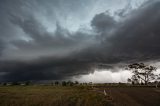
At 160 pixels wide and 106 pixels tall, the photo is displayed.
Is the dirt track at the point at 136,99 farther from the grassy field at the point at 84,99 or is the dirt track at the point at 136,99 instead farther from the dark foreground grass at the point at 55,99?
the dark foreground grass at the point at 55,99

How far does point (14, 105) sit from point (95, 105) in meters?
8.93

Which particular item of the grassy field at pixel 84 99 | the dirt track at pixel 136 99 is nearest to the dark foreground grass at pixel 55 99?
the grassy field at pixel 84 99

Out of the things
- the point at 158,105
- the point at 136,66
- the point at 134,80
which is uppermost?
the point at 136,66

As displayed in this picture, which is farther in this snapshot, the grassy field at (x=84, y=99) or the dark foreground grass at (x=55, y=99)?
the dark foreground grass at (x=55, y=99)

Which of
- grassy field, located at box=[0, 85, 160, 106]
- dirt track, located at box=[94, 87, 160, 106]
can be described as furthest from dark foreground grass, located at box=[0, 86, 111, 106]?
dirt track, located at box=[94, 87, 160, 106]

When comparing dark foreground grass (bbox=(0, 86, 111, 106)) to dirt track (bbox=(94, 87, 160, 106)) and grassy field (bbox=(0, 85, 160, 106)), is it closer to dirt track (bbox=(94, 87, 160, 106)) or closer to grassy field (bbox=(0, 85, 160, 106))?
grassy field (bbox=(0, 85, 160, 106))

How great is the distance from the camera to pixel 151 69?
10075 centimetres

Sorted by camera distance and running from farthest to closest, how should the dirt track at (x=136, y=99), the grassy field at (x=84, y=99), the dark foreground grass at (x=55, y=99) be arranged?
1. the dark foreground grass at (x=55, y=99)
2. the grassy field at (x=84, y=99)
3. the dirt track at (x=136, y=99)

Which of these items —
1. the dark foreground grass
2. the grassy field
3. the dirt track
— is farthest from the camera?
the dark foreground grass

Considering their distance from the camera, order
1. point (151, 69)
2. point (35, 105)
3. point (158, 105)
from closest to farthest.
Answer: point (158, 105), point (35, 105), point (151, 69)

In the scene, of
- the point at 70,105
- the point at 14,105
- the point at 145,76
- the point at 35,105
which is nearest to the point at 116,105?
the point at 70,105

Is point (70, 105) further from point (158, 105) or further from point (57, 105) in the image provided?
point (158, 105)

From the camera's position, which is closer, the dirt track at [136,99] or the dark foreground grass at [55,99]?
the dirt track at [136,99]

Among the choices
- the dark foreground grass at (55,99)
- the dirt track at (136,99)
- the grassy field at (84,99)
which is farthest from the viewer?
the dark foreground grass at (55,99)
